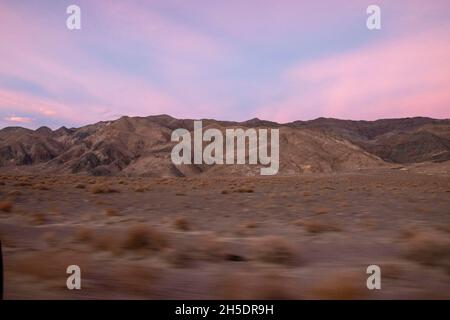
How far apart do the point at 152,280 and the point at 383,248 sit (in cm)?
535

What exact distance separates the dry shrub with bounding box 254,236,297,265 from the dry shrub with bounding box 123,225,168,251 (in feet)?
6.63

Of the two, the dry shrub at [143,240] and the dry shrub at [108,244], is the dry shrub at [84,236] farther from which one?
the dry shrub at [143,240]

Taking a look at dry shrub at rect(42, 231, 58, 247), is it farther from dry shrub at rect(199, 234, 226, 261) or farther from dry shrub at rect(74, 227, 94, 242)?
dry shrub at rect(199, 234, 226, 261)

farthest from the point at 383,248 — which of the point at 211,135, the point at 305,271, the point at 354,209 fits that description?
the point at 211,135

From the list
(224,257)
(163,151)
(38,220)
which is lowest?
(224,257)

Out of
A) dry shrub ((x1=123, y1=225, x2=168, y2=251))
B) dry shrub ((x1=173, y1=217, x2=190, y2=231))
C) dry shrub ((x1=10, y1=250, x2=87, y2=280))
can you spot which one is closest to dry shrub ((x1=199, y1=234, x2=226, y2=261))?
dry shrub ((x1=123, y1=225, x2=168, y2=251))

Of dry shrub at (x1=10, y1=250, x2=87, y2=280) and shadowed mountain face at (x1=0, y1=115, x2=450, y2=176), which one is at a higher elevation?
shadowed mountain face at (x1=0, y1=115, x2=450, y2=176)

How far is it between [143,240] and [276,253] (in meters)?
2.78

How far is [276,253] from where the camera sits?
7887mm

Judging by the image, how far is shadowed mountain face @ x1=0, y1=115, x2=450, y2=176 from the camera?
93.8m

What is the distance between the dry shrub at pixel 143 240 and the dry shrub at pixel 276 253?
2021 millimetres

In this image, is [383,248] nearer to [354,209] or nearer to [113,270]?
[113,270]

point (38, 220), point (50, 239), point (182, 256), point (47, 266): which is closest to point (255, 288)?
point (182, 256)

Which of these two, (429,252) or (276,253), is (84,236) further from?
(429,252)
